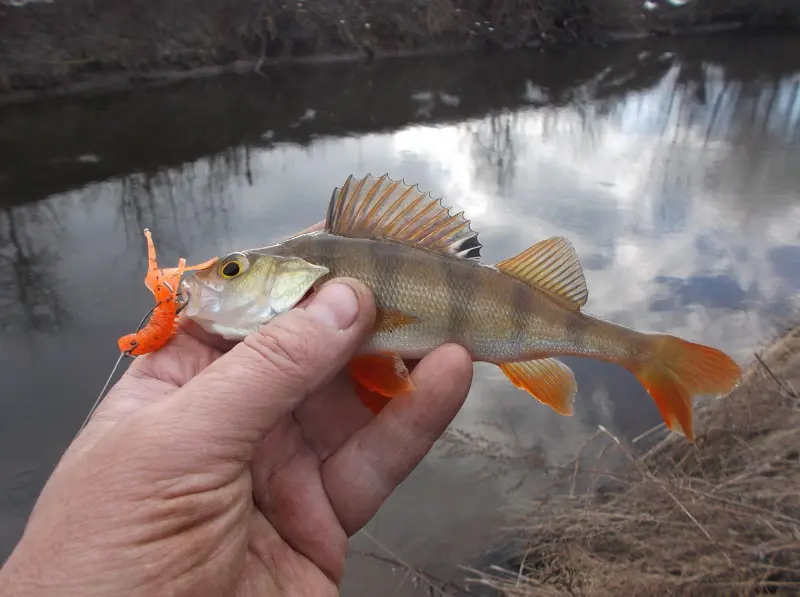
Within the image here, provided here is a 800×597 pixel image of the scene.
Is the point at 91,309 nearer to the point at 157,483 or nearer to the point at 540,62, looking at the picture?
the point at 157,483

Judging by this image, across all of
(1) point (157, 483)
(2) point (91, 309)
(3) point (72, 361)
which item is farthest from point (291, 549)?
(2) point (91, 309)

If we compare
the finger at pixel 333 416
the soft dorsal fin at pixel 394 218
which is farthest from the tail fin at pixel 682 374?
the finger at pixel 333 416

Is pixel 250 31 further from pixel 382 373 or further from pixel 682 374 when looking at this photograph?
pixel 682 374

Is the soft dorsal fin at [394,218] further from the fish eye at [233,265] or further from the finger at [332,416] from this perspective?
the finger at [332,416]

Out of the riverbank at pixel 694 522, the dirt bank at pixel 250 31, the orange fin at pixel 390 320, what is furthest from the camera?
the dirt bank at pixel 250 31

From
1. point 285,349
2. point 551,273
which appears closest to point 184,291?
point 285,349

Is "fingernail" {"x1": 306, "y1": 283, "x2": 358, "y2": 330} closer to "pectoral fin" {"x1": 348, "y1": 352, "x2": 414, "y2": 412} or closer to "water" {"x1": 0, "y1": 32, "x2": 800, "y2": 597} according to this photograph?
"pectoral fin" {"x1": 348, "y1": 352, "x2": 414, "y2": 412}
